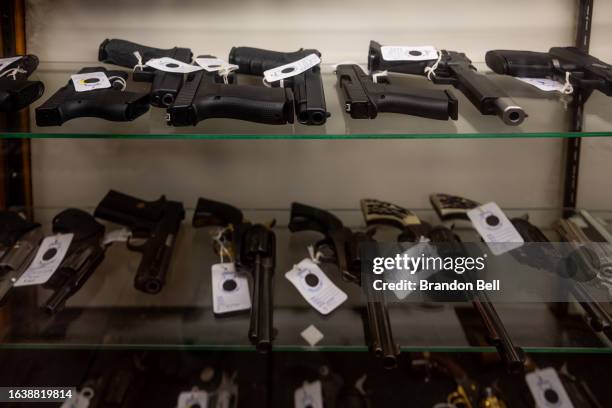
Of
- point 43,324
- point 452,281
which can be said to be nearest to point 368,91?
point 452,281

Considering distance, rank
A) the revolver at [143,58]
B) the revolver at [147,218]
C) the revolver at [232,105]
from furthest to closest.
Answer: the revolver at [147,218] → the revolver at [143,58] → the revolver at [232,105]

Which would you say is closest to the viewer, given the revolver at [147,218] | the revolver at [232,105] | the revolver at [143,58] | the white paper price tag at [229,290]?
the revolver at [232,105]

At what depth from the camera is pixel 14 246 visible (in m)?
1.32

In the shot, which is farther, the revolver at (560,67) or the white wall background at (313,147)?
the white wall background at (313,147)

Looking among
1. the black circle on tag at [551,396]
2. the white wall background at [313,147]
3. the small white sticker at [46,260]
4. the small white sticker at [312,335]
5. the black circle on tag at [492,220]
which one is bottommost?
the black circle on tag at [551,396]

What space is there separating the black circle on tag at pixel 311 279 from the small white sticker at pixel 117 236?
52 centimetres

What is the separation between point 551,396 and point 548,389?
18 mm

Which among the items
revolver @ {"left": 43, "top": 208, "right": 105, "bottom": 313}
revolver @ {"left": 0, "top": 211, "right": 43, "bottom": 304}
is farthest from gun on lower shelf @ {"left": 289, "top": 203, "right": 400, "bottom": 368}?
revolver @ {"left": 0, "top": 211, "right": 43, "bottom": 304}

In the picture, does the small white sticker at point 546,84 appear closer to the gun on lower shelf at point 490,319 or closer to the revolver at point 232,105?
the gun on lower shelf at point 490,319

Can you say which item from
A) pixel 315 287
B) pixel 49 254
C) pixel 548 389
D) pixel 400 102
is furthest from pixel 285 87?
pixel 548 389

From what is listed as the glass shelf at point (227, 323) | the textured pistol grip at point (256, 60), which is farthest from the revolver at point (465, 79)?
the glass shelf at point (227, 323)

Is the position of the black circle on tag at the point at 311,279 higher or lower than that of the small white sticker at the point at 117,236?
lower

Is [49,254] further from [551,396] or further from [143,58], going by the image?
[551,396]

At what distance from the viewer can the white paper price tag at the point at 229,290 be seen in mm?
1231
